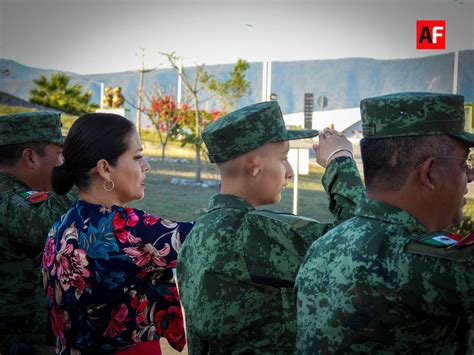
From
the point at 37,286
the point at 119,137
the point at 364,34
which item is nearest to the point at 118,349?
the point at 119,137

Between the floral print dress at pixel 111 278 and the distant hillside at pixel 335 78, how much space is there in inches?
270

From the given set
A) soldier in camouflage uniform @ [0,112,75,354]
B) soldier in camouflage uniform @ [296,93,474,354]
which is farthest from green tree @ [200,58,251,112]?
soldier in camouflage uniform @ [296,93,474,354]

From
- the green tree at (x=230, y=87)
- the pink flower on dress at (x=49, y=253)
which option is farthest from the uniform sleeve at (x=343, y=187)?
the green tree at (x=230, y=87)

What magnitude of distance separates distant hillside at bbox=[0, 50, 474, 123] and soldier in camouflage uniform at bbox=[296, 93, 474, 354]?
724 centimetres

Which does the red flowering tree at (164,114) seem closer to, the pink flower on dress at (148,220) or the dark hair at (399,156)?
the pink flower on dress at (148,220)

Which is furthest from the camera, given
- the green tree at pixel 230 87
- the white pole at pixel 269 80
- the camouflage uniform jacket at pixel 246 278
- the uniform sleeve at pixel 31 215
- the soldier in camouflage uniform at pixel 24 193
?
the green tree at pixel 230 87

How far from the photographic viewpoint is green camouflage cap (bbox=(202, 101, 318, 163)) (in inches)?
89.0

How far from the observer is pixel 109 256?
7.47 feet

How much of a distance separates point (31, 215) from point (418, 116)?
174 cm

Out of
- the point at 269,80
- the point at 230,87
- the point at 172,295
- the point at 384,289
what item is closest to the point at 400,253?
the point at 384,289

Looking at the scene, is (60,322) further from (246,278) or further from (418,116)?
(418,116)

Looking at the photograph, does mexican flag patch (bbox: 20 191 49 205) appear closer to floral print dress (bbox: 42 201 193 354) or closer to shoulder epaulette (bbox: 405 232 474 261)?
floral print dress (bbox: 42 201 193 354)

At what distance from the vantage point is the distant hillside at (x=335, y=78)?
875 cm

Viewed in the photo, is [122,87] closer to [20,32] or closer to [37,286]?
[20,32]
